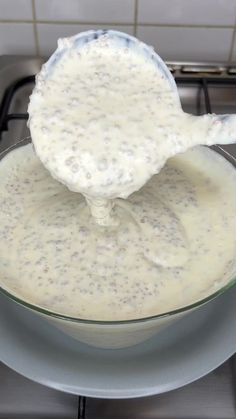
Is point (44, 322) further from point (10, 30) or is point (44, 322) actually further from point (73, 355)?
point (10, 30)

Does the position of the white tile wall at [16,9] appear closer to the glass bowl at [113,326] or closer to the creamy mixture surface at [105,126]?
the creamy mixture surface at [105,126]

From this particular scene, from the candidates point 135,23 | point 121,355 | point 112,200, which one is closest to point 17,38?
point 135,23

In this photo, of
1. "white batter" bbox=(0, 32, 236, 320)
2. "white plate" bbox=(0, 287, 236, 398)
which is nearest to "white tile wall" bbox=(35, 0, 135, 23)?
Result: "white batter" bbox=(0, 32, 236, 320)

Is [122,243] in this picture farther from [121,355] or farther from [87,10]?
[87,10]

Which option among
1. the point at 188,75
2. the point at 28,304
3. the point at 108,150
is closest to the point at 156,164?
the point at 108,150

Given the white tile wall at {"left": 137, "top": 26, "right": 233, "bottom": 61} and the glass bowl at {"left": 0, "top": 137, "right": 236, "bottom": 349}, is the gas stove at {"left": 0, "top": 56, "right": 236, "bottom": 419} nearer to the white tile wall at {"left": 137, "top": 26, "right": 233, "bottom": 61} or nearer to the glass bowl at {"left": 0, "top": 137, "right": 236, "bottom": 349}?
the glass bowl at {"left": 0, "top": 137, "right": 236, "bottom": 349}

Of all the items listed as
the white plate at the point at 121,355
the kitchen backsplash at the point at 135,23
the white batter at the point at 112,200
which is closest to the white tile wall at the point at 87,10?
the kitchen backsplash at the point at 135,23
